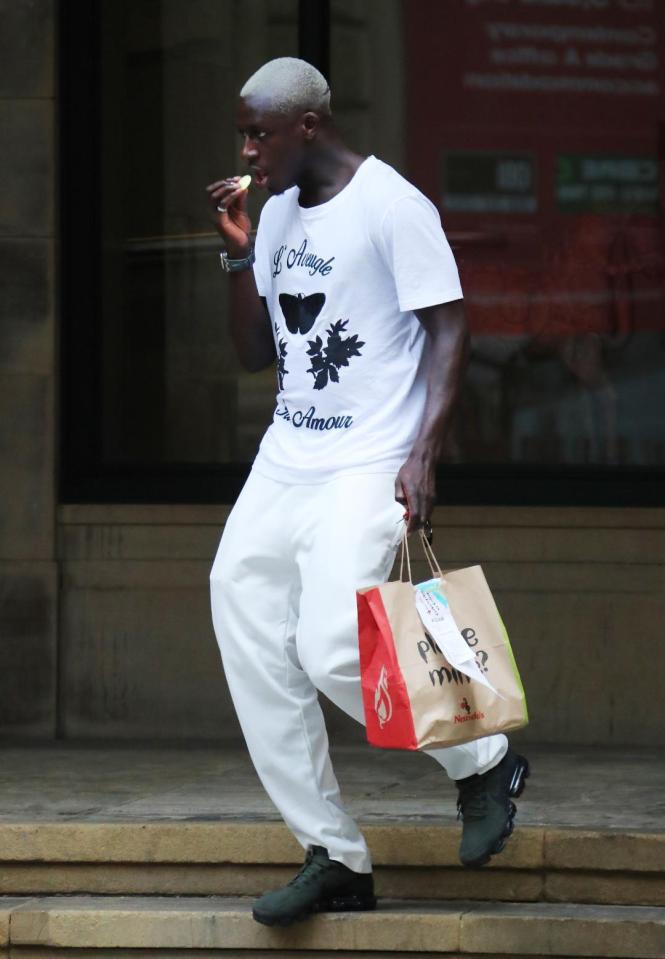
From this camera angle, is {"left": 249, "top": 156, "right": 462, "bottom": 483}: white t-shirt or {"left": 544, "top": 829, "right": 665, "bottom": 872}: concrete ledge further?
{"left": 544, "top": 829, "right": 665, "bottom": 872}: concrete ledge

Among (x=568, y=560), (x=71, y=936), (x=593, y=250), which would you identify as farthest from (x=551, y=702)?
(x=71, y=936)

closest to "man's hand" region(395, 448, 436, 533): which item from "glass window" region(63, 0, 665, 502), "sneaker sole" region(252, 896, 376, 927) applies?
"sneaker sole" region(252, 896, 376, 927)

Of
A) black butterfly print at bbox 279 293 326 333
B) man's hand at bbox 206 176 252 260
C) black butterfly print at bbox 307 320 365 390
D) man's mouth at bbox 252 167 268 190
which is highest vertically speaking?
man's mouth at bbox 252 167 268 190

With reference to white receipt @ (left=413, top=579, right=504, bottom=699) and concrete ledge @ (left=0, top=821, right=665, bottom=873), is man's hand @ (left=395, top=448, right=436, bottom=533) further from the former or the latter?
concrete ledge @ (left=0, top=821, right=665, bottom=873)

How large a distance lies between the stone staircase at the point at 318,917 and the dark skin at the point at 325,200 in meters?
1.10

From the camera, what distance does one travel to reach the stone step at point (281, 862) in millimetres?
5227

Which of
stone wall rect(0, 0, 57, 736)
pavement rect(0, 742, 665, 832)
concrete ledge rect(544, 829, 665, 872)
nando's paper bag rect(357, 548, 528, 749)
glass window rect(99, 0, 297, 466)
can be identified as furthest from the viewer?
glass window rect(99, 0, 297, 466)

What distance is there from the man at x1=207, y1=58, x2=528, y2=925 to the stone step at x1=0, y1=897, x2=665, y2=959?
0.16 metres

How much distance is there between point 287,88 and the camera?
4.71 m

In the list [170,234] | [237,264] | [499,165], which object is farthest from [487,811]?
[170,234]

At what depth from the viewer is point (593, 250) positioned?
7.54 meters

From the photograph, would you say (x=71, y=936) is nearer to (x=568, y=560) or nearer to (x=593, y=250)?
(x=568, y=560)

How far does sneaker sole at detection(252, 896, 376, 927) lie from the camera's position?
16.1 ft

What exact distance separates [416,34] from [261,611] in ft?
11.4
